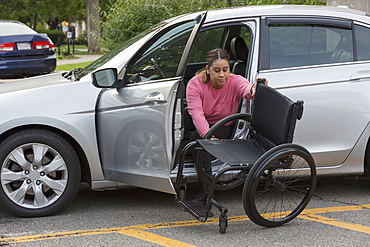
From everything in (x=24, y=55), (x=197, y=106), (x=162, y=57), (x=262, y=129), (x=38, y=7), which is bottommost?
(x=38, y=7)

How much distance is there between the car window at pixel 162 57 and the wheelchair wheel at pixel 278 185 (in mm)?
1117

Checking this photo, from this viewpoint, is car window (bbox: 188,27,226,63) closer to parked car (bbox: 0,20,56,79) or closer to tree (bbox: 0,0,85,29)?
parked car (bbox: 0,20,56,79)

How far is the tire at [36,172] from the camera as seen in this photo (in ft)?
16.0

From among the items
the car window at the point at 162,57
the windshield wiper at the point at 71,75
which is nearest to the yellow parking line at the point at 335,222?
the car window at the point at 162,57

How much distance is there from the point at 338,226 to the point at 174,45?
78.8 inches

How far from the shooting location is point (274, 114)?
4.74 metres

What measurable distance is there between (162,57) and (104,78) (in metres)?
0.56

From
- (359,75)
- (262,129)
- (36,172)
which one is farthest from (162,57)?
(359,75)

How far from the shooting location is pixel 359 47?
216 inches

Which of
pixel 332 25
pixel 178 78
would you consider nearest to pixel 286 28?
pixel 332 25

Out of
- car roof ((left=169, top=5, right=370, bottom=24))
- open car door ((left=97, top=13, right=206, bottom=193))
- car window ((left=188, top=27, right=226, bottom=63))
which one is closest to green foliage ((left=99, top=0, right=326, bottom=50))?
car window ((left=188, top=27, right=226, bottom=63))

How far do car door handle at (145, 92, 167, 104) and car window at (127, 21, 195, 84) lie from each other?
0.80ft

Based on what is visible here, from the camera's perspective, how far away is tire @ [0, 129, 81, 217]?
192 inches

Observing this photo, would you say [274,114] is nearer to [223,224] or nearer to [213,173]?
[213,173]
